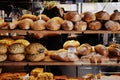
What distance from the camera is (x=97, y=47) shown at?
3.16 metres

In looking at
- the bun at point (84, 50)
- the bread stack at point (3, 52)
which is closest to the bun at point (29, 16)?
the bread stack at point (3, 52)

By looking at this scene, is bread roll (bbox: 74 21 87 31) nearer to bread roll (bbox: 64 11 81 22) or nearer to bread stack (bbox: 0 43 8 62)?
bread roll (bbox: 64 11 81 22)

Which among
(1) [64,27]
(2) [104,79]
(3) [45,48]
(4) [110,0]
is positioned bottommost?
(2) [104,79]

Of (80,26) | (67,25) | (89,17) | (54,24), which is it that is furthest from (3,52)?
(89,17)

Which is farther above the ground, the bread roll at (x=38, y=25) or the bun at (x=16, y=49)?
the bread roll at (x=38, y=25)

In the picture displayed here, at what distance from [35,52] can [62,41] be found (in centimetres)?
46

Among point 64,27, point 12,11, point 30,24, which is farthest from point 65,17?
point 12,11

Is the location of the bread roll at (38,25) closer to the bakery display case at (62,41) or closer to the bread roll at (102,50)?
the bakery display case at (62,41)

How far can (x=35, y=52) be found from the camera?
299 cm

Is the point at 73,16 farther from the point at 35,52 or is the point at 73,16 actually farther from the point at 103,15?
the point at 35,52

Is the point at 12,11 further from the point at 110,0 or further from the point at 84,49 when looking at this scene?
the point at 110,0

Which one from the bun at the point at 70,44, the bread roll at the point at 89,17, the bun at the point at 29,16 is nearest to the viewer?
the bread roll at the point at 89,17

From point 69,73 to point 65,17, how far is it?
31.9 inches

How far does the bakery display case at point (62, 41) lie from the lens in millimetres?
2873
